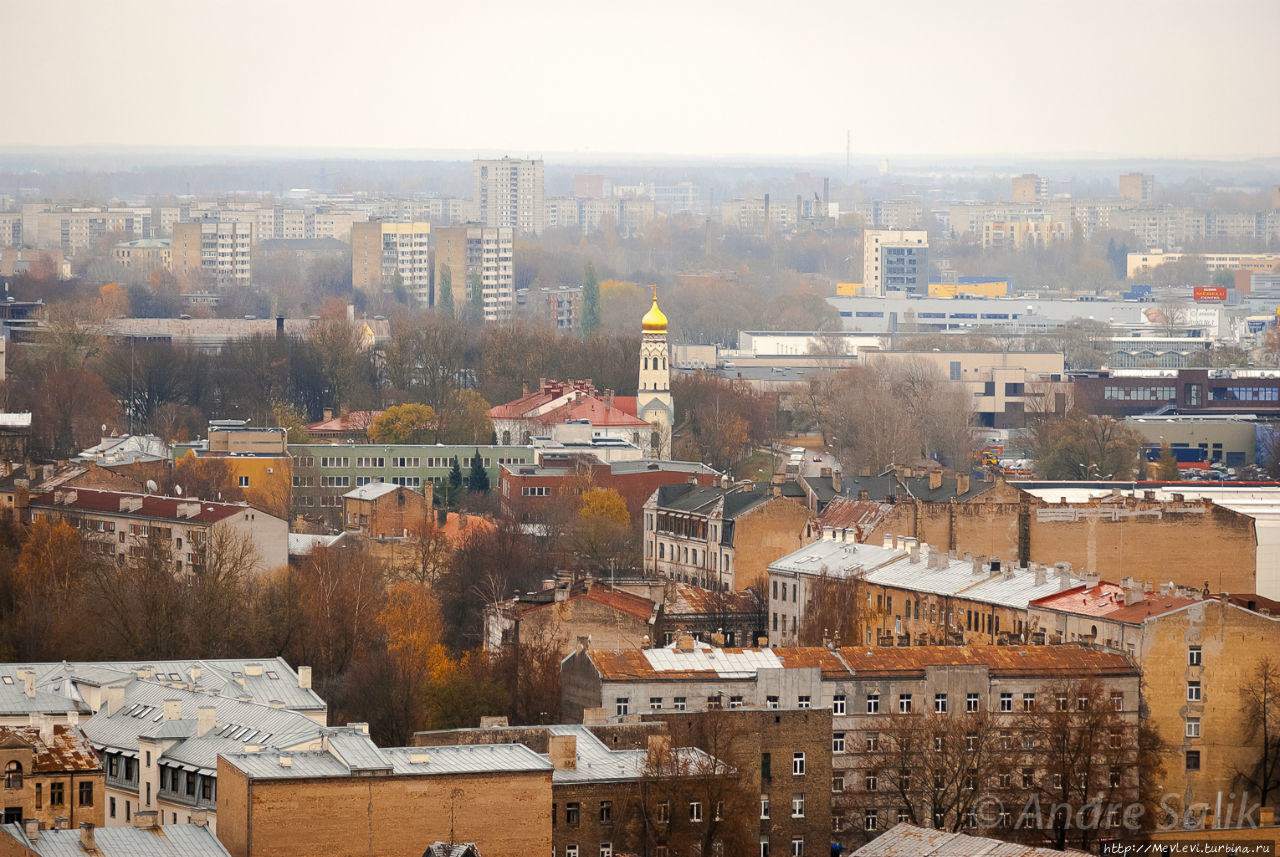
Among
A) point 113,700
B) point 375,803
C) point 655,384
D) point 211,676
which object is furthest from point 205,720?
point 655,384

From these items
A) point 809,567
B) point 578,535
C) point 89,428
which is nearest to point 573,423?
point 89,428

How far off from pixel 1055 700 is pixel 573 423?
45.9 metres

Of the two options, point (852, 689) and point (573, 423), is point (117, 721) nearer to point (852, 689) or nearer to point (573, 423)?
point (852, 689)

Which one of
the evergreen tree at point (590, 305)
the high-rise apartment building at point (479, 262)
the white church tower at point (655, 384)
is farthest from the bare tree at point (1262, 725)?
the high-rise apartment building at point (479, 262)

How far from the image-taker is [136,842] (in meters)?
29.5

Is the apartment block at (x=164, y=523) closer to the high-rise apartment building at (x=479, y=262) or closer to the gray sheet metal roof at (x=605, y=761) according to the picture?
the gray sheet metal roof at (x=605, y=761)

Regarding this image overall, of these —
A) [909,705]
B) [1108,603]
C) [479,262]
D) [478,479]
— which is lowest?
[479,262]

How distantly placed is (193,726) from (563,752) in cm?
421

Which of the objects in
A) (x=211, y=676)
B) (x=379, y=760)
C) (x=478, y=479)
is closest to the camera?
(x=379, y=760)

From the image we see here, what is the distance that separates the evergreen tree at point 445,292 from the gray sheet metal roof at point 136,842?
11541cm

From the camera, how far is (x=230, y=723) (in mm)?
34125

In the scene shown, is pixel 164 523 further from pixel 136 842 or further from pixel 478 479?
pixel 136 842

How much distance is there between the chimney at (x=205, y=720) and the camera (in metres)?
33.8

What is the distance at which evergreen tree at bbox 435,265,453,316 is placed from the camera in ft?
507
